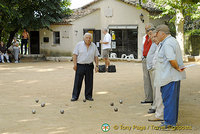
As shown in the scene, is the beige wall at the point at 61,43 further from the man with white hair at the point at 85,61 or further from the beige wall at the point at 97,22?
the man with white hair at the point at 85,61

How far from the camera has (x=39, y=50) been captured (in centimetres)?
2761

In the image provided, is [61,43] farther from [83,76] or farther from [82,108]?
[82,108]

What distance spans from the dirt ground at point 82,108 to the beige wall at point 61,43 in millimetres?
12973

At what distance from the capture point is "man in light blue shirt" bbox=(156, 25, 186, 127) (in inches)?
242

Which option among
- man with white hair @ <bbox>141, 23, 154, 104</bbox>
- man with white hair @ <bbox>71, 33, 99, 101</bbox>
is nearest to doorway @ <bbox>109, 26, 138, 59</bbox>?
man with white hair @ <bbox>71, 33, 99, 101</bbox>

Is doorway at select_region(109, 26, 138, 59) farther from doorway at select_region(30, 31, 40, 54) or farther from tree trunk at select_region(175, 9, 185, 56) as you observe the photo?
doorway at select_region(30, 31, 40, 54)

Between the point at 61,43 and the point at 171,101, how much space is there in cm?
2100

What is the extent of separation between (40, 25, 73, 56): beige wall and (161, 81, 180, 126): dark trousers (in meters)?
20.3

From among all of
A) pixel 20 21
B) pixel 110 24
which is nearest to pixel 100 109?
pixel 20 21

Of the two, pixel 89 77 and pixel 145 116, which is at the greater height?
pixel 89 77

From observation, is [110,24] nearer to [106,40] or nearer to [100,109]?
[106,40]

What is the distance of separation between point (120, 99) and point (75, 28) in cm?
1723

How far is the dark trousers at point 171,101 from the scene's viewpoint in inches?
244

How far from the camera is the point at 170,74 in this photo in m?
6.18
